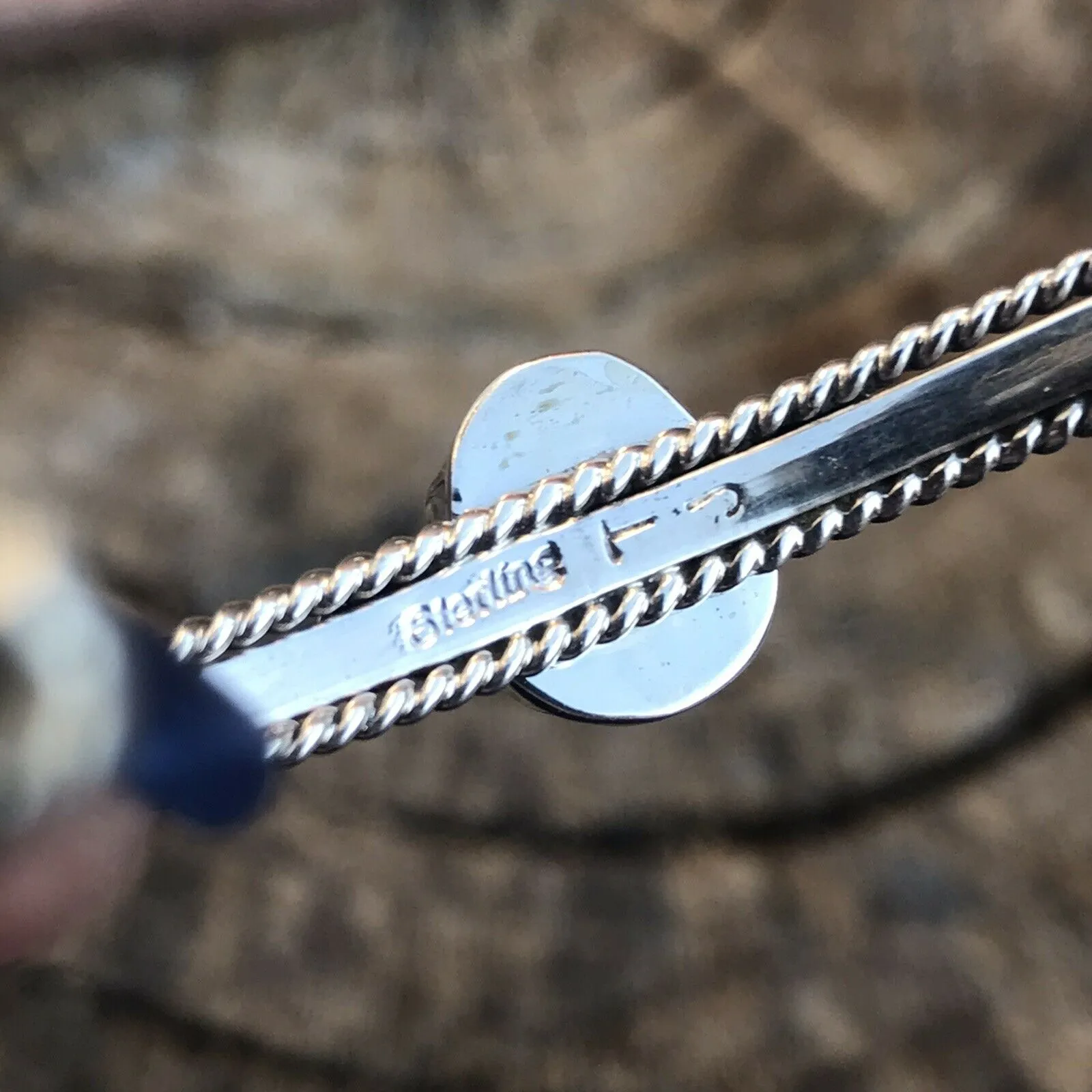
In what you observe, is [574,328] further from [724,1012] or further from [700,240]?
[724,1012]

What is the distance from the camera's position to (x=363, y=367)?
21.3 inches

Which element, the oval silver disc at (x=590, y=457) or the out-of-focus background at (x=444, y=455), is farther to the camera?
the out-of-focus background at (x=444, y=455)

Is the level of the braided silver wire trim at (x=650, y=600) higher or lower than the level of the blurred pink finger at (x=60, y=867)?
higher

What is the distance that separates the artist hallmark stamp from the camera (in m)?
0.25

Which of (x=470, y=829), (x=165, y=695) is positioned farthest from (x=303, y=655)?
(x=470, y=829)

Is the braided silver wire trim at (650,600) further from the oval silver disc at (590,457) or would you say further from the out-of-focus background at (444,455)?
the out-of-focus background at (444,455)

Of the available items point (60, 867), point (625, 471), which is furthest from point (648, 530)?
point (60, 867)

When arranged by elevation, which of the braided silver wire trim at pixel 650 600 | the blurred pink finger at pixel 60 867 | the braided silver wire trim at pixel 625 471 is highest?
the braided silver wire trim at pixel 625 471

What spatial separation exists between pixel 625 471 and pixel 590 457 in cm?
1

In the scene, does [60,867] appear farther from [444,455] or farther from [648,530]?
[444,455]

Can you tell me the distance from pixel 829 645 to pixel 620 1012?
0.17 m

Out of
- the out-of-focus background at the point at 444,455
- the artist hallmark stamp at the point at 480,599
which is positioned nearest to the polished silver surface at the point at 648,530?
the artist hallmark stamp at the point at 480,599

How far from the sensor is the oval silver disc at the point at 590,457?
0.92ft

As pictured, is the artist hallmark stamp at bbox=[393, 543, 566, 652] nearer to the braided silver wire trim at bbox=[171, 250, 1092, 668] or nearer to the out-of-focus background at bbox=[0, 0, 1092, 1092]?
the braided silver wire trim at bbox=[171, 250, 1092, 668]
